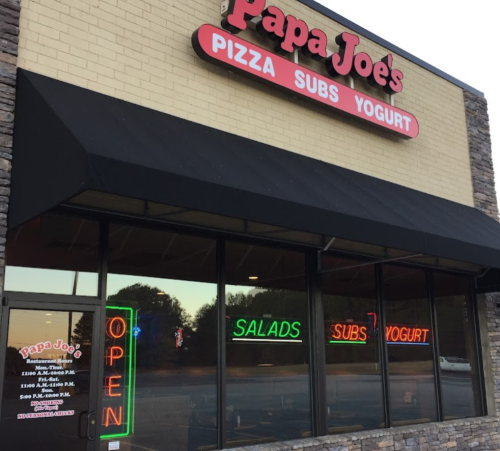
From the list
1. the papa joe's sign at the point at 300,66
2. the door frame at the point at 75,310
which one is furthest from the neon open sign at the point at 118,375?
the papa joe's sign at the point at 300,66

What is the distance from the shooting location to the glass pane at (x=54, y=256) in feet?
19.0

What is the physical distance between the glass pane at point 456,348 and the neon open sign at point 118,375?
587 cm

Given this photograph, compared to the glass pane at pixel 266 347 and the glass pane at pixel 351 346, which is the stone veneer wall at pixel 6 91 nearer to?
the glass pane at pixel 266 347

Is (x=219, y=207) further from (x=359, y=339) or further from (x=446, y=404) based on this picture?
(x=446, y=404)

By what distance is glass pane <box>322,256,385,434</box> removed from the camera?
8.29 metres

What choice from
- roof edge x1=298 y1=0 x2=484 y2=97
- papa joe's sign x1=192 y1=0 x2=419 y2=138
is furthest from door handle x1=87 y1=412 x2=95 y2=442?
roof edge x1=298 y1=0 x2=484 y2=97

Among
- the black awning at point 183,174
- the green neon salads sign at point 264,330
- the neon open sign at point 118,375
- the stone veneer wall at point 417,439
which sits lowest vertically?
the stone veneer wall at point 417,439

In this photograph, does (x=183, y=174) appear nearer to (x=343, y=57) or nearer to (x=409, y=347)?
(x=343, y=57)

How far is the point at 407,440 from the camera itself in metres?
8.70

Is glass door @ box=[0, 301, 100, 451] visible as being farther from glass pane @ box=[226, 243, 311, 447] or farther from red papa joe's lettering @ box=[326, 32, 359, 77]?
red papa joe's lettering @ box=[326, 32, 359, 77]

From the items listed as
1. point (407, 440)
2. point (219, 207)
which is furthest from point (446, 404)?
point (219, 207)

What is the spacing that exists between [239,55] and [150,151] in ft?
9.01

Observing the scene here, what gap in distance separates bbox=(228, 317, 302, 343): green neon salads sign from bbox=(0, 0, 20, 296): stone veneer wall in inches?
119

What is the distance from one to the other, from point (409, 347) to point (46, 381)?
605 cm
